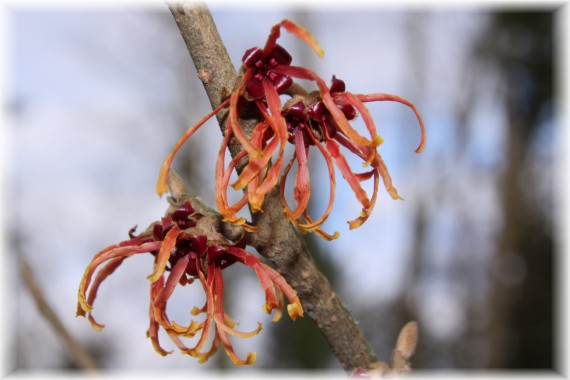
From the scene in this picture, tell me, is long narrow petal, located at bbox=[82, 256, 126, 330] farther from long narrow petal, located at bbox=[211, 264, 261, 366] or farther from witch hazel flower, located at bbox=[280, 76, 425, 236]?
witch hazel flower, located at bbox=[280, 76, 425, 236]

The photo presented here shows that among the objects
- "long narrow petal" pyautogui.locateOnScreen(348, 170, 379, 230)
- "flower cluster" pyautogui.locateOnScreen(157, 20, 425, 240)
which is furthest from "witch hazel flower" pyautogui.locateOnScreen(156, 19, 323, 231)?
"long narrow petal" pyautogui.locateOnScreen(348, 170, 379, 230)

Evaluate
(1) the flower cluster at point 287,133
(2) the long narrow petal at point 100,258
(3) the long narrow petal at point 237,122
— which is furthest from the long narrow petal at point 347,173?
(2) the long narrow petal at point 100,258

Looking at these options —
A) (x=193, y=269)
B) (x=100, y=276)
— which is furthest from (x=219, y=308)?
(x=100, y=276)

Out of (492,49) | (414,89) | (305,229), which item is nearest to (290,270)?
(305,229)

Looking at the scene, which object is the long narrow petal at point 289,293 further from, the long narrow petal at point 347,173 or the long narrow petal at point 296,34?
the long narrow petal at point 296,34

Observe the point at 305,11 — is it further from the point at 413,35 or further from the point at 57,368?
the point at 57,368

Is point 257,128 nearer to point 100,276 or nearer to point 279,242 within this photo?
point 279,242

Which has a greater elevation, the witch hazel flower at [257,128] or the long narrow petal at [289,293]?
the witch hazel flower at [257,128]

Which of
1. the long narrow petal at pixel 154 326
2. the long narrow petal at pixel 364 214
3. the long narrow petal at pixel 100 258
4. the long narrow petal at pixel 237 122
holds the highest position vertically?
the long narrow petal at pixel 237 122
